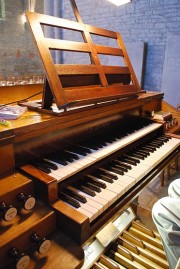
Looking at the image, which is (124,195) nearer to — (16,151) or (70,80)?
(16,151)

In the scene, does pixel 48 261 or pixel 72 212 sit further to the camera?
pixel 72 212

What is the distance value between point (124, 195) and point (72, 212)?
1.66 ft

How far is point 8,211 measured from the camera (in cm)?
105

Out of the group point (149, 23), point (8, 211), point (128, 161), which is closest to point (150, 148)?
point (128, 161)

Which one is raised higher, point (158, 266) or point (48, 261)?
point (48, 261)

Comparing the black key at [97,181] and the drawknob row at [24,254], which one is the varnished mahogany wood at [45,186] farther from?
the black key at [97,181]

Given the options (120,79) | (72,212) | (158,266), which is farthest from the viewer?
(120,79)

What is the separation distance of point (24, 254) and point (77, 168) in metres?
0.60

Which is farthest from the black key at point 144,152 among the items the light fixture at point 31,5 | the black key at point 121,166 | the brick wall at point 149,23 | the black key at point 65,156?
the light fixture at point 31,5

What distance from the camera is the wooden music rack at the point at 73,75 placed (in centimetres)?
151

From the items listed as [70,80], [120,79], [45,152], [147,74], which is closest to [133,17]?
[147,74]

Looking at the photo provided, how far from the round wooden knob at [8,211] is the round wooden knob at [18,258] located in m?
0.14

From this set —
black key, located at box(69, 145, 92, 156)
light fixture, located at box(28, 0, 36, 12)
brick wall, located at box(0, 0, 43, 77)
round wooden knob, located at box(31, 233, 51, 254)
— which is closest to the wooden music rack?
black key, located at box(69, 145, 92, 156)

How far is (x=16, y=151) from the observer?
1357 mm
